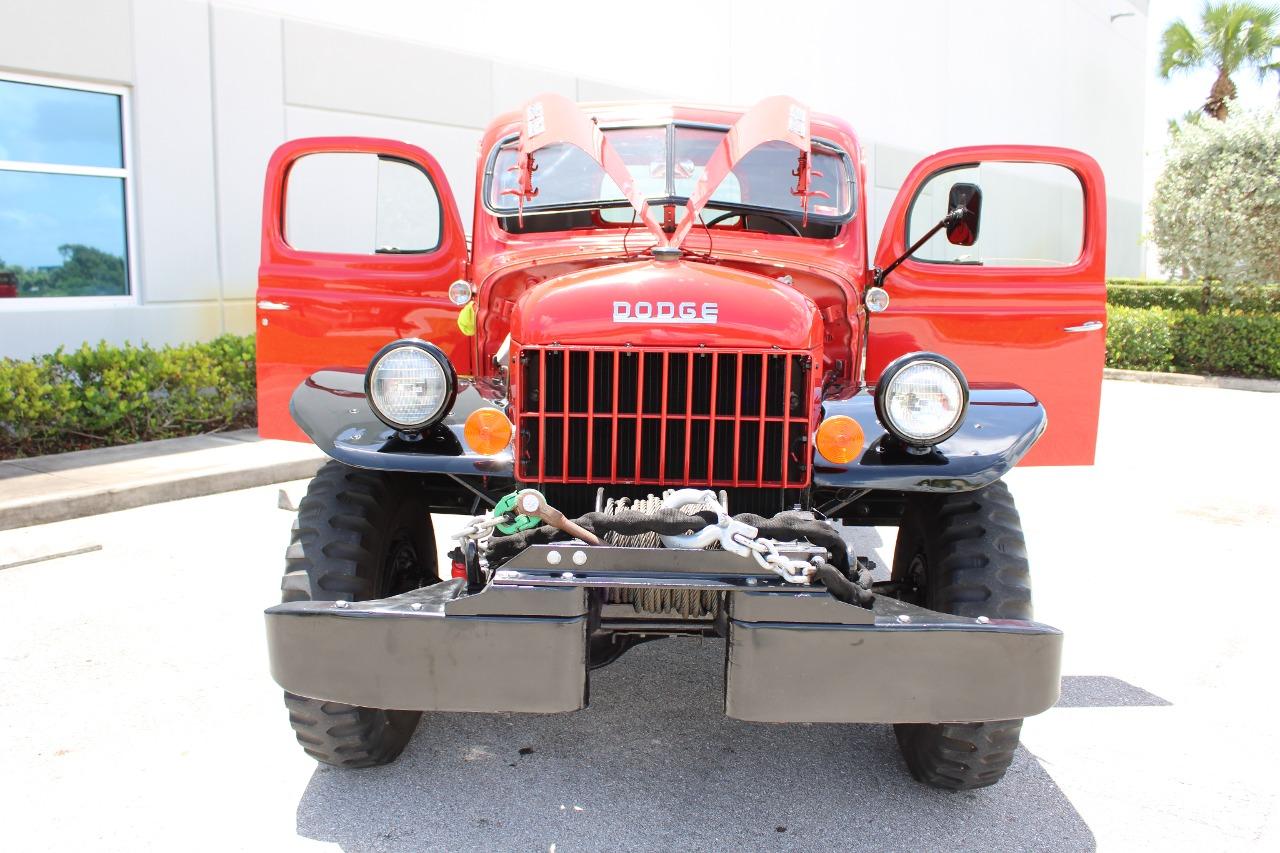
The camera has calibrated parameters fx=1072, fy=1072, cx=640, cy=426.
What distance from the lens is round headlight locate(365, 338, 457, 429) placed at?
110 inches

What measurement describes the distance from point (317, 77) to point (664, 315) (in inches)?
315

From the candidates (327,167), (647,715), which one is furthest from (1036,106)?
(647,715)

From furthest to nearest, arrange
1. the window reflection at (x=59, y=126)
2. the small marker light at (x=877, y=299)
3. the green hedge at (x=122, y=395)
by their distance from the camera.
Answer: the window reflection at (x=59, y=126), the green hedge at (x=122, y=395), the small marker light at (x=877, y=299)

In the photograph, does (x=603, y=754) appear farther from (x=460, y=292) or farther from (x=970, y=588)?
(x=460, y=292)

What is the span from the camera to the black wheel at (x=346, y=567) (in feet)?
9.32

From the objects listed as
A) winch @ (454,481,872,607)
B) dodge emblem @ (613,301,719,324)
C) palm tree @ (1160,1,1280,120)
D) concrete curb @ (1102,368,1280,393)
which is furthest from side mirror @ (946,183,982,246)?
palm tree @ (1160,1,1280,120)

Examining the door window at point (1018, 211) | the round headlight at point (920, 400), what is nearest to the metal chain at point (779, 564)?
the round headlight at point (920, 400)

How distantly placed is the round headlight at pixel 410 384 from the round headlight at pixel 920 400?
Result: 114 centimetres

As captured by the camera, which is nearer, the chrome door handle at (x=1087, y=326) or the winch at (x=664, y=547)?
the winch at (x=664, y=547)

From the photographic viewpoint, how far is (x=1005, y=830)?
281 centimetres

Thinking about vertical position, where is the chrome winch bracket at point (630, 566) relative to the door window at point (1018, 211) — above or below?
below

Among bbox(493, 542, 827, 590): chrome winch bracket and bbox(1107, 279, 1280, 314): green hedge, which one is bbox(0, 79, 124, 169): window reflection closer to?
bbox(493, 542, 827, 590): chrome winch bracket

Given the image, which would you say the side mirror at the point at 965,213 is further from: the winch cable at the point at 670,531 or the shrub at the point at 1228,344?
the shrub at the point at 1228,344

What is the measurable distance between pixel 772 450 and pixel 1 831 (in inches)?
86.6
